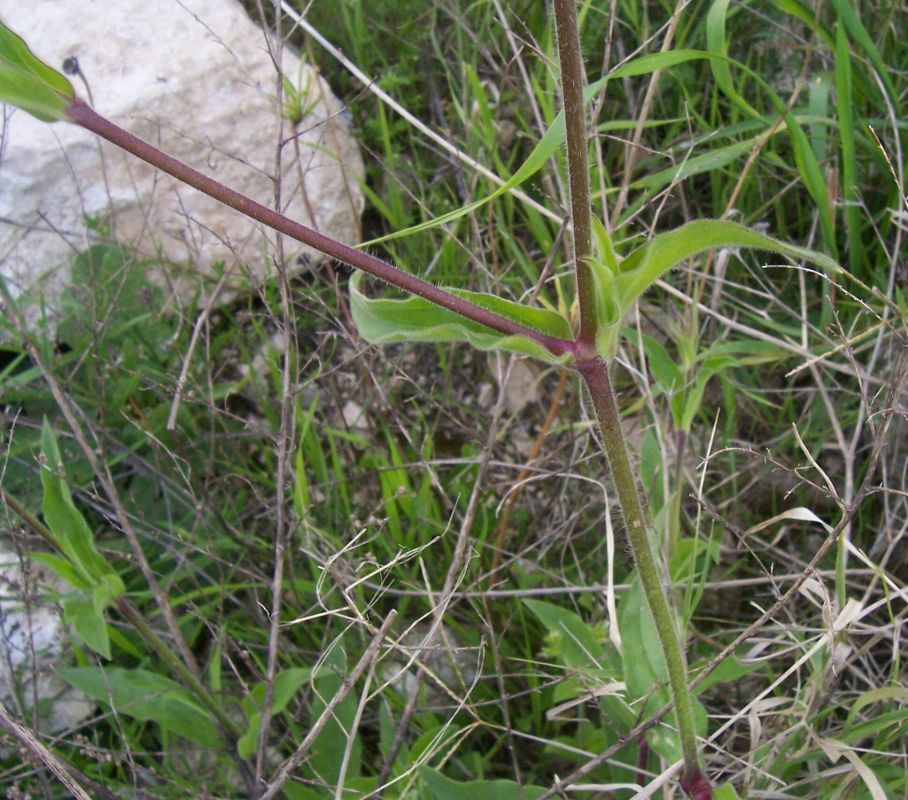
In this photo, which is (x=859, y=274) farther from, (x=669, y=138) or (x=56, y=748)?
(x=56, y=748)

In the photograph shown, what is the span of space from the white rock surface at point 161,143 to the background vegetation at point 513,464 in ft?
0.51

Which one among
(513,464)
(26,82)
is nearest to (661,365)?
(513,464)

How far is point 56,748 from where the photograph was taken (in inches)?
81.6

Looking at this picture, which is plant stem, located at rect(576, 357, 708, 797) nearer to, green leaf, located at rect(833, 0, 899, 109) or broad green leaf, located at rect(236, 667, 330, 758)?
broad green leaf, located at rect(236, 667, 330, 758)

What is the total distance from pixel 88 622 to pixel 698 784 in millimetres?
1100

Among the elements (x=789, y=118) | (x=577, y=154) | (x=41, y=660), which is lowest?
(x=41, y=660)

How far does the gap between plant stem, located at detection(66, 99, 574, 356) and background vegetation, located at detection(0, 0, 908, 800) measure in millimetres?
606

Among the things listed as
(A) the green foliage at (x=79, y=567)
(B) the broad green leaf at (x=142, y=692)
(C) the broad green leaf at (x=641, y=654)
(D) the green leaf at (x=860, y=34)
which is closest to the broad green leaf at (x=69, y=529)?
(A) the green foliage at (x=79, y=567)

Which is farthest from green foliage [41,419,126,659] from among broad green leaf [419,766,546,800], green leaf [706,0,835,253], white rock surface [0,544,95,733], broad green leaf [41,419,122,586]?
green leaf [706,0,835,253]

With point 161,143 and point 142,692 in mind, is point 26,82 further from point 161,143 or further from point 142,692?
point 161,143

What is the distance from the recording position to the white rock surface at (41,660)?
200cm

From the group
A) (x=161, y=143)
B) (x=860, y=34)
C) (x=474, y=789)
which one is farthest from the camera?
(x=161, y=143)

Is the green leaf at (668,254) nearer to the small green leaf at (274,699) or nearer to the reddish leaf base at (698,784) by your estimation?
the reddish leaf base at (698,784)

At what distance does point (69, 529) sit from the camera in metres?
1.68
